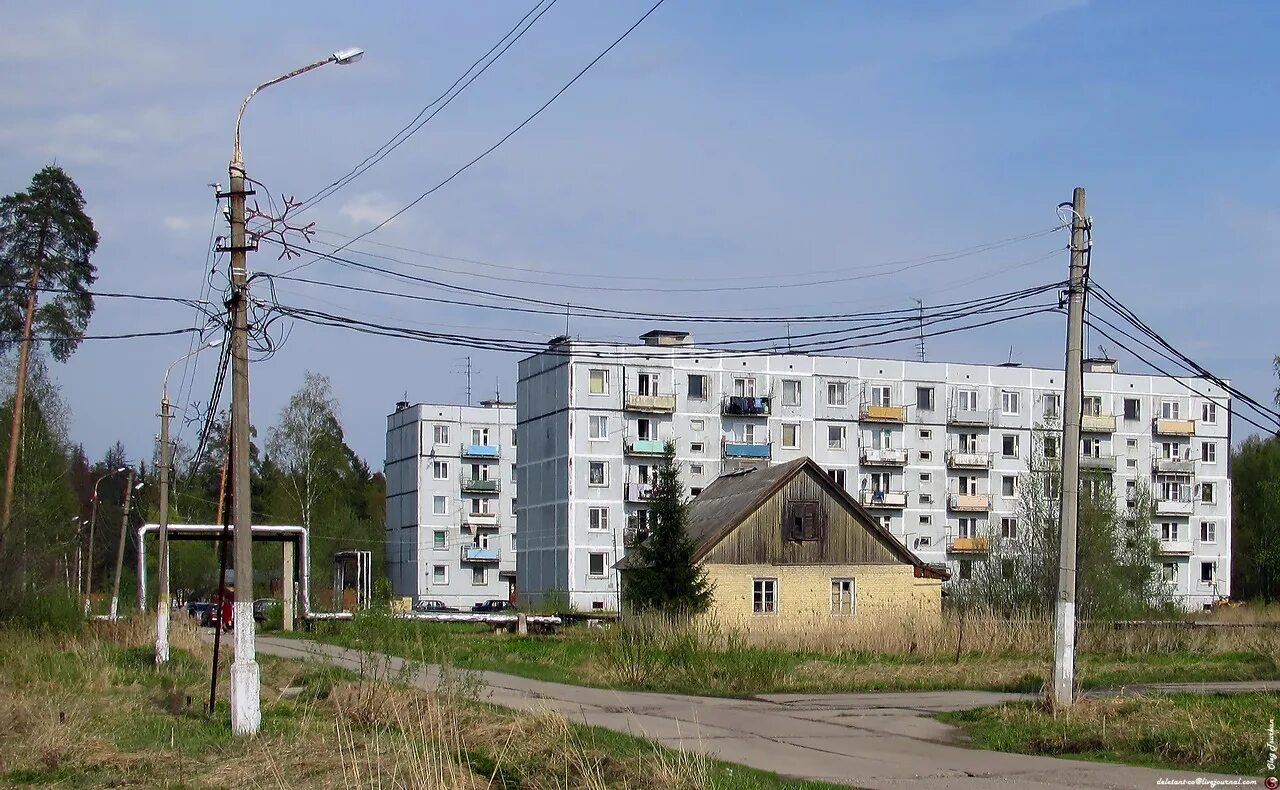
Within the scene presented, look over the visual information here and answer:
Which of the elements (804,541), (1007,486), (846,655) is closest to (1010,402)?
(1007,486)

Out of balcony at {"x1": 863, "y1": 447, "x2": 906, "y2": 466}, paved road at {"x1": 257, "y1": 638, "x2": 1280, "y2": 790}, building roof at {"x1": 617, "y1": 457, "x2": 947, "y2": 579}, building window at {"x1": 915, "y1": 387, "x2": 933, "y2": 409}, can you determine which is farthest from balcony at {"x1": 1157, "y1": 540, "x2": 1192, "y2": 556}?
paved road at {"x1": 257, "y1": 638, "x2": 1280, "y2": 790}

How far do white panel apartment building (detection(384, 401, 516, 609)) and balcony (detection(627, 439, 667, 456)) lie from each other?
16882 millimetres

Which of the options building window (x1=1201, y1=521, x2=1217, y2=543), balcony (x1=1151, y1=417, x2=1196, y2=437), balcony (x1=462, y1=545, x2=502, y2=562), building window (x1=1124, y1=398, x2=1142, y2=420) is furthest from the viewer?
balcony (x1=462, y1=545, x2=502, y2=562)

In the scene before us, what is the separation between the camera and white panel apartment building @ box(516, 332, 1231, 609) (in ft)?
235

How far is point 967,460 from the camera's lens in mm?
79000

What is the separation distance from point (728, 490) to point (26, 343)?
25074 mm

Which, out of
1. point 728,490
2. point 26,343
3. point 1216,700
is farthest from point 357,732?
point 728,490

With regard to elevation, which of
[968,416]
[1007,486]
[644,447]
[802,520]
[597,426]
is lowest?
[802,520]

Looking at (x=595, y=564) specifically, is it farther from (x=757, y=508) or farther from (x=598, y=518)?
(x=757, y=508)

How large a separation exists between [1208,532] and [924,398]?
2097 cm

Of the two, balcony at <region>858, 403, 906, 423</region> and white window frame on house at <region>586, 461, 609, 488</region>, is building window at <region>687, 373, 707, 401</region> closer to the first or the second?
white window frame on house at <region>586, 461, 609, 488</region>

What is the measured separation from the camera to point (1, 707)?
1842cm

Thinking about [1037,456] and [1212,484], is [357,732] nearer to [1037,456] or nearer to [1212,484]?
[1037,456]

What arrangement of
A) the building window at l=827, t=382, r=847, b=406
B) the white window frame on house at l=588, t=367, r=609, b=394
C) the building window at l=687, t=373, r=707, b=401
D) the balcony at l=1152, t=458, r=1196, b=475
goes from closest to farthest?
the white window frame on house at l=588, t=367, r=609, b=394
the building window at l=687, t=373, r=707, b=401
the building window at l=827, t=382, r=847, b=406
the balcony at l=1152, t=458, r=1196, b=475
